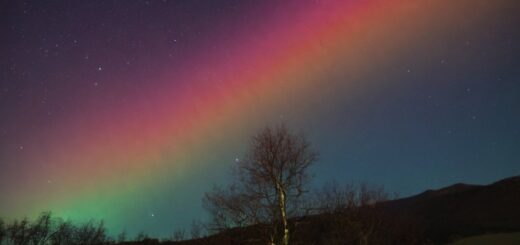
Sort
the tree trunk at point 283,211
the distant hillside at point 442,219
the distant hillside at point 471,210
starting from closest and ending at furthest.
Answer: the tree trunk at point 283,211, the distant hillside at point 442,219, the distant hillside at point 471,210

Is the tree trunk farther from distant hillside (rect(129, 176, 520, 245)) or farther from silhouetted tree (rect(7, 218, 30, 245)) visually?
silhouetted tree (rect(7, 218, 30, 245))

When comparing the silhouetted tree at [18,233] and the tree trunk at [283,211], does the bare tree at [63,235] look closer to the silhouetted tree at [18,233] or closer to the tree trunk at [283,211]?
the silhouetted tree at [18,233]

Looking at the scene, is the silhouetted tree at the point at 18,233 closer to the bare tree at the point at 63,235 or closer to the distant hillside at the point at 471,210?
the bare tree at the point at 63,235

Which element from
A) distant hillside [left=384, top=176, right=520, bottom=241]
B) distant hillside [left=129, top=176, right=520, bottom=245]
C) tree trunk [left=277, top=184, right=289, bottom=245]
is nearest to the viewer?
tree trunk [left=277, top=184, right=289, bottom=245]

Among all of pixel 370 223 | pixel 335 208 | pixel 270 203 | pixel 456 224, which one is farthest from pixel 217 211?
pixel 456 224

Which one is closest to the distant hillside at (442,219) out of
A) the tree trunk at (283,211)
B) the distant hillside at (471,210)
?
the distant hillside at (471,210)

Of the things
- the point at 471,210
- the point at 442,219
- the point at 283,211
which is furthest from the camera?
the point at 442,219

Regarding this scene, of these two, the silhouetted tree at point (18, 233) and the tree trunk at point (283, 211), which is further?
the silhouetted tree at point (18, 233)

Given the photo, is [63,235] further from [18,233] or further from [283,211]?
[283,211]

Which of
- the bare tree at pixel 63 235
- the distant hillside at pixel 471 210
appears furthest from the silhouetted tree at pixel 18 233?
the distant hillside at pixel 471 210

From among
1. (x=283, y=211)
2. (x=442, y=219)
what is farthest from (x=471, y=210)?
(x=283, y=211)

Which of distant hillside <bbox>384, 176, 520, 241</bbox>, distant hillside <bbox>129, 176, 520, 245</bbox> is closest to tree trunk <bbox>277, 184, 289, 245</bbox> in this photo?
distant hillside <bbox>129, 176, 520, 245</bbox>

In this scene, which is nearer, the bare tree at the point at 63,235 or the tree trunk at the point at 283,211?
the tree trunk at the point at 283,211

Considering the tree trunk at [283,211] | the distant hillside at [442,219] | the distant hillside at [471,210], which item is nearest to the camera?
the tree trunk at [283,211]
